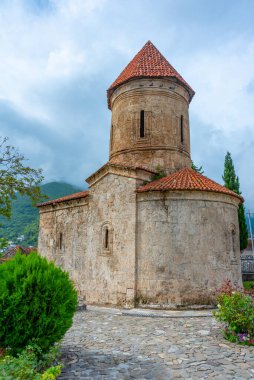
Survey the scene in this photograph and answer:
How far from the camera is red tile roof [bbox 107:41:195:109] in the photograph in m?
12.5

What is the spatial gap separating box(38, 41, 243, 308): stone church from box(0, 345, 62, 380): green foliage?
207 inches

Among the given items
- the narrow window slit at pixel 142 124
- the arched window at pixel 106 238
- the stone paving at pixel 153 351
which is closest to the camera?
the stone paving at pixel 153 351

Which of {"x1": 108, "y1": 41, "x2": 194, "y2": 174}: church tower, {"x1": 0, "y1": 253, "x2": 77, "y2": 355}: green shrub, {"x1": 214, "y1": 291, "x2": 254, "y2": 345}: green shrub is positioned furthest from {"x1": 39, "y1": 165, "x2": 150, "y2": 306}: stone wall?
{"x1": 0, "y1": 253, "x2": 77, "y2": 355}: green shrub

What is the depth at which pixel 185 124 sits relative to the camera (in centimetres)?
1316

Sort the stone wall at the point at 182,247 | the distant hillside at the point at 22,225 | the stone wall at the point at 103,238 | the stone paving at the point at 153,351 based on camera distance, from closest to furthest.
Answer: the stone paving at the point at 153,351 → the stone wall at the point at 182,247 → the stone wall at the point at 103,238 → the distant hillside at the point at 22,225

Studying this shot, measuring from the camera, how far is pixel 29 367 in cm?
351

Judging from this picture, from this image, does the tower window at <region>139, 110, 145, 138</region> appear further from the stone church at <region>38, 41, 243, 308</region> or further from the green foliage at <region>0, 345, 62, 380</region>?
the green foliage at <region>0, 345, 62, 380</region>

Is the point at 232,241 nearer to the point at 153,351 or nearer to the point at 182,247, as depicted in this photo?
the point at 182,247

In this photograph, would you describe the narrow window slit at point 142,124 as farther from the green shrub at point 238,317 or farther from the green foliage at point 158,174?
the green shrub at point 238,317

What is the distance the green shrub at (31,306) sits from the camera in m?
4.36

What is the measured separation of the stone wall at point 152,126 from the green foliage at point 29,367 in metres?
8.47

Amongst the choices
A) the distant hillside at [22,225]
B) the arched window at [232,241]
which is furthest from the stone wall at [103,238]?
the distant hillside at [22,225]

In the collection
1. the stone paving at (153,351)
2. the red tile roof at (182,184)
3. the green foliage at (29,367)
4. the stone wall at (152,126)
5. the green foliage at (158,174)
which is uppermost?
the stone wall at (152,126)

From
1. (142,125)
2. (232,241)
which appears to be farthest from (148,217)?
(142,125)
